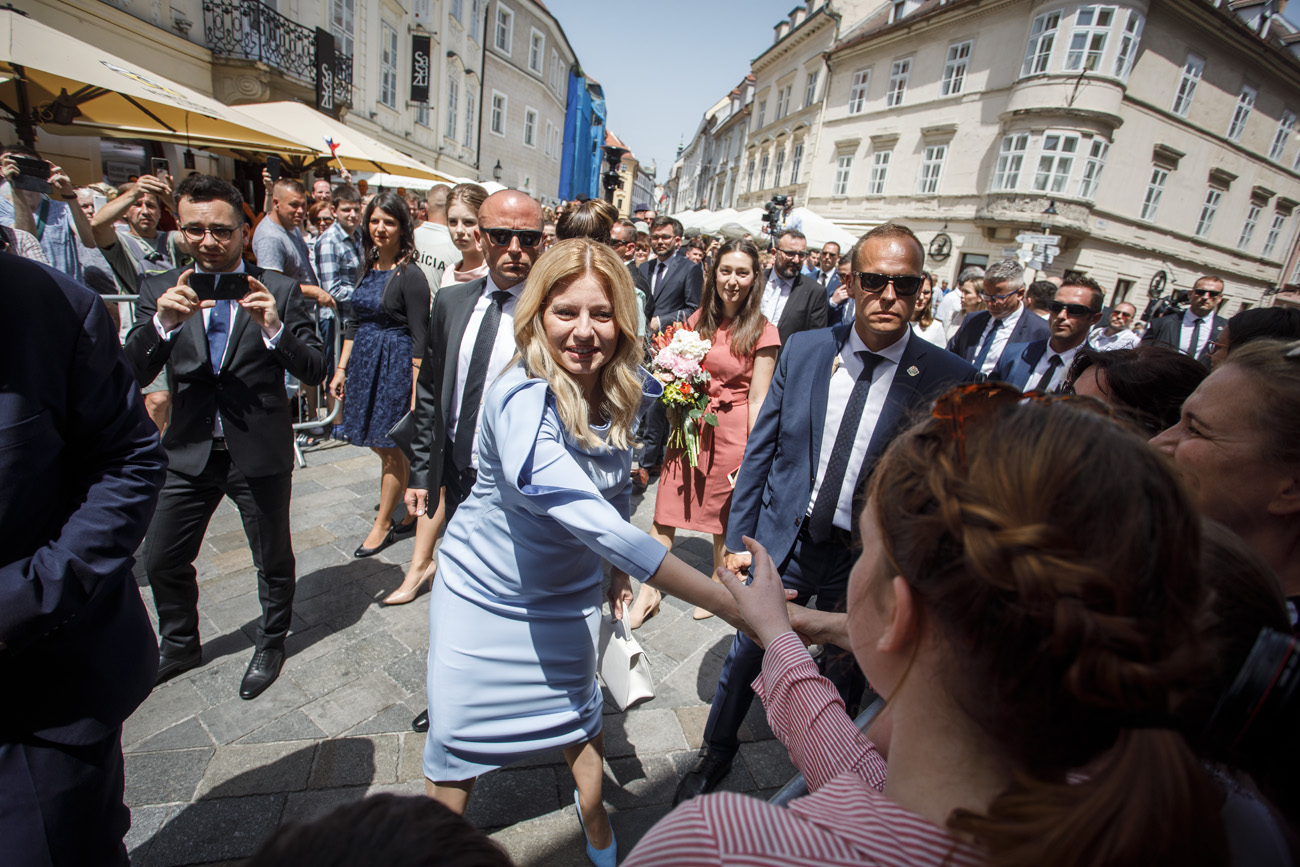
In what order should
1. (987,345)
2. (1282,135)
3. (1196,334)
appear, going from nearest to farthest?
(987,345) < (1196,334) < (1282,135)

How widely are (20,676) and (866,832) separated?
1780 mm

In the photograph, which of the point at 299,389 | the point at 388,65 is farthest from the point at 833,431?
the point at 388,65

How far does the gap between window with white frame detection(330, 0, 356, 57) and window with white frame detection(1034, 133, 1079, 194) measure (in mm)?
22358

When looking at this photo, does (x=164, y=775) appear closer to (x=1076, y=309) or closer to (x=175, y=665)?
(x=175, y=665)

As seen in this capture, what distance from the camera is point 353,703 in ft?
9.34

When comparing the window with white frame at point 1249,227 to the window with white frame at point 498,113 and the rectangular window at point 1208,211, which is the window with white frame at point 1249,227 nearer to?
the rectangular window at point 1208,211

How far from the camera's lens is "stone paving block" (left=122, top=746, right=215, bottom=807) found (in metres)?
2.27

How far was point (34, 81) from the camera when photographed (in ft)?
21.5

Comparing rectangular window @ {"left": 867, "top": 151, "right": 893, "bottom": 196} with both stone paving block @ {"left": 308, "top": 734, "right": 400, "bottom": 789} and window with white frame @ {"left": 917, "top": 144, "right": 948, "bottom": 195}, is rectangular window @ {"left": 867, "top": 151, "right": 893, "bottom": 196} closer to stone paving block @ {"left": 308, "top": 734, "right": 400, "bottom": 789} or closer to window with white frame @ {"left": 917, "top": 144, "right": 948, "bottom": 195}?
window with white frame @ {"left": 917, "top": 144, "right": 948, "bottom": 195}

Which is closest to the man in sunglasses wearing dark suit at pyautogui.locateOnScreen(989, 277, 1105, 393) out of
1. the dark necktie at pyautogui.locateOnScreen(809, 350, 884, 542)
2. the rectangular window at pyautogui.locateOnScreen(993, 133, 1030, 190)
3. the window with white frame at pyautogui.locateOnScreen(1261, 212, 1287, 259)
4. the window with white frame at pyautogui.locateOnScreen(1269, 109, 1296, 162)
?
the dark necktie at pyautogui.locateOnScreen(809, 350, 884, 542)

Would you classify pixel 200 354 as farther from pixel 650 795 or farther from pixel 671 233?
pixel 671 233

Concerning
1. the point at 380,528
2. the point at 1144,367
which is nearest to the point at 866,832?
the point at 1144,367

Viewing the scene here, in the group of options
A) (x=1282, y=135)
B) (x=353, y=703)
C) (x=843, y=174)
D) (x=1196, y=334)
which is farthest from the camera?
(x=843, y=174)

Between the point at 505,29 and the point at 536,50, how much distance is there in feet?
11.6
